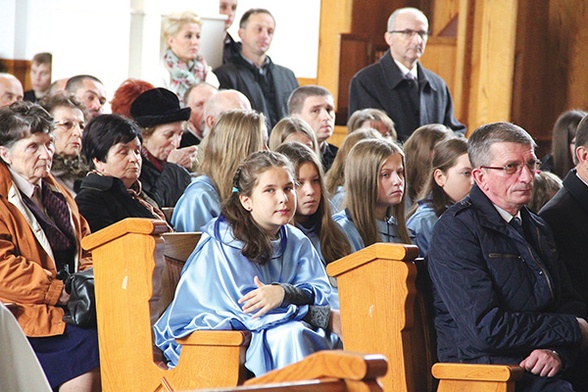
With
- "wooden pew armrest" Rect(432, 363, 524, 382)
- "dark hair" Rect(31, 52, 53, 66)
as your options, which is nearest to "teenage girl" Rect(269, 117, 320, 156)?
"wooden pew armrest" Rect(432, 363, 524, 382)

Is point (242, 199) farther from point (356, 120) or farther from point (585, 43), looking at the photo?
point (585, 43)

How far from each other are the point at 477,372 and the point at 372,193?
1466 millimetres

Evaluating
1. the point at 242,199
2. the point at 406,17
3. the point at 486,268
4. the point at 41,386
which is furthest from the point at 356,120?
the point at 41,386

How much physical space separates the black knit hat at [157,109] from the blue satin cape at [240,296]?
1870 millimetres

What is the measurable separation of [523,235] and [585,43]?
15.8ft

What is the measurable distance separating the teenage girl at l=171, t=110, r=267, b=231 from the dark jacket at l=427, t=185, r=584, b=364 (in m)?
1.39

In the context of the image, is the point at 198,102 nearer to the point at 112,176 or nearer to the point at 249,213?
the point at 112,176

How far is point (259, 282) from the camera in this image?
364cm

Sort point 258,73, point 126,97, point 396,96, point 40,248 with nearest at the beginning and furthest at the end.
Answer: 1. point 40,248
2. point 126,97
3. point 396,96
4. point 258,73

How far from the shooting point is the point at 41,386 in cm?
228

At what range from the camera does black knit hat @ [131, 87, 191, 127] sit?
5520mm

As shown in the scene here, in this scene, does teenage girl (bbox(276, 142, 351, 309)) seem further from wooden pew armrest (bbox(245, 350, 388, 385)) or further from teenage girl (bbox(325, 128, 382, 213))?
wooden pew armrest (bbox(245, 350, 388, 385))

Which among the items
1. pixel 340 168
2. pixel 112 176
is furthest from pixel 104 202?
pixel 340 168

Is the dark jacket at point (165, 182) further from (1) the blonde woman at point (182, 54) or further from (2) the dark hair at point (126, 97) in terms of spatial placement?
(1) the blonde woman at point (182, 54)
